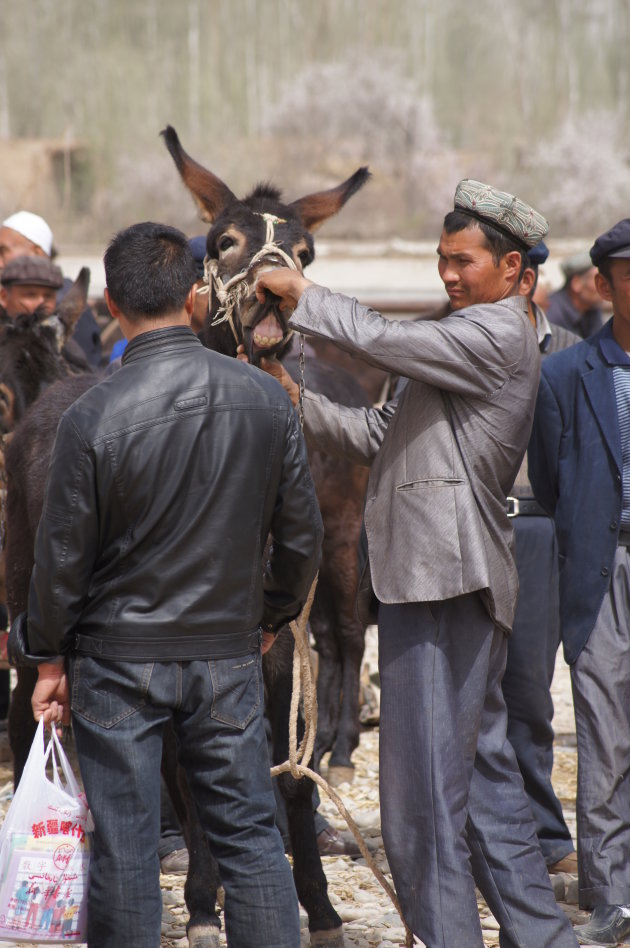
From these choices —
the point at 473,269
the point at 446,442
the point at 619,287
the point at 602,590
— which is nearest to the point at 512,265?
the point at 473,269

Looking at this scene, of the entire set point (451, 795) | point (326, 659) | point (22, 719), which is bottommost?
point (326, 659)

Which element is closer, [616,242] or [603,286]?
[616,242]

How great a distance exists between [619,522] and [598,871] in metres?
1.25

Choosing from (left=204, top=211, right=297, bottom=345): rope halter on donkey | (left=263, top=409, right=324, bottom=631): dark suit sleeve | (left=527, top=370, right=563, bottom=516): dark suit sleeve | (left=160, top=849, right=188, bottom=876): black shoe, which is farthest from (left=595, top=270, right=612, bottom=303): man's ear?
(left=160, top=849, right=188, bottom=876): black shoe

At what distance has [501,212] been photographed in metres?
3.52

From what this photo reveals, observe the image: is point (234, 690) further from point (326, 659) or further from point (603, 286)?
point (326, 659)

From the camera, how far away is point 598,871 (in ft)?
13.6

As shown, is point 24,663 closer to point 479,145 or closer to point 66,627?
point 66,627

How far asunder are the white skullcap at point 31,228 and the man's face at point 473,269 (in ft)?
13.6

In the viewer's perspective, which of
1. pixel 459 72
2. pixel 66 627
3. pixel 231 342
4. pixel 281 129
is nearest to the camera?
pixel 66 627

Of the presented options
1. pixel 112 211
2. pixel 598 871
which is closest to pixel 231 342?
pixel 598 871

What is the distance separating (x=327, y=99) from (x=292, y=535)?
30375 mm

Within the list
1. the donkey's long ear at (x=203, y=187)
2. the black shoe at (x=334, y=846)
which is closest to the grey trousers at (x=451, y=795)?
the black shoe at (x=334, y=846)

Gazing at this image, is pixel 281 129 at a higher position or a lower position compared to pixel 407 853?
higher
